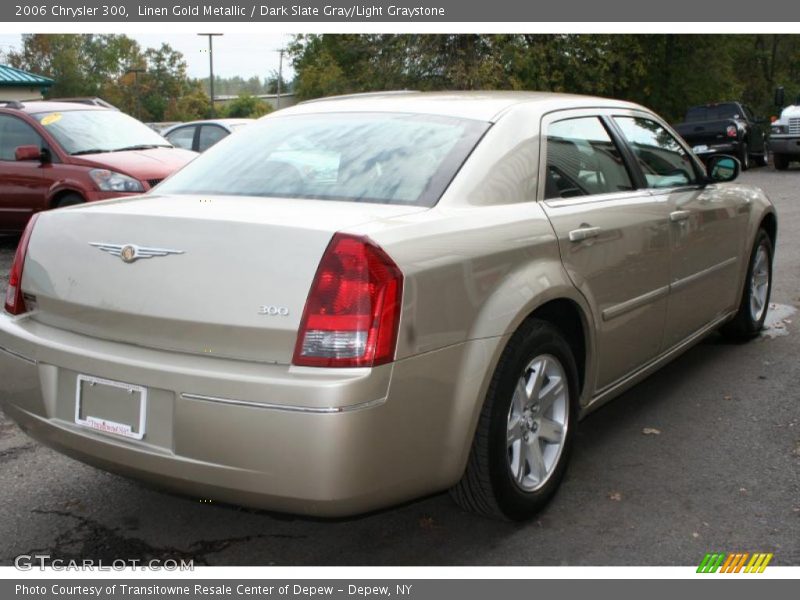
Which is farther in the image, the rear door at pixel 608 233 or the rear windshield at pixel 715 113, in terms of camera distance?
the rear windshield at pixel 715 113

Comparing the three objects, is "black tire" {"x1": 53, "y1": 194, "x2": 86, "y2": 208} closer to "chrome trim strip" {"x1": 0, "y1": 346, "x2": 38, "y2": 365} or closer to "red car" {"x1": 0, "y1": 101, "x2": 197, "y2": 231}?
"red car" {"x1": 0, "y1": 101, "x2": 197, "y2": 231}

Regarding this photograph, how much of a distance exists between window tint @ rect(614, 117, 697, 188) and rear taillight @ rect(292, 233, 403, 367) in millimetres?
2248

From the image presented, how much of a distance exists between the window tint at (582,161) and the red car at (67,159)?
19.6 feet

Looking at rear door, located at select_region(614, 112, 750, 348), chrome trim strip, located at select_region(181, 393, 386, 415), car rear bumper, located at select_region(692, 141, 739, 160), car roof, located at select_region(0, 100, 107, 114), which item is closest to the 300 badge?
chrome trim strip, located at select_region(181, 393, 386, 415)

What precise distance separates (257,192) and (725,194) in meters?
3.08

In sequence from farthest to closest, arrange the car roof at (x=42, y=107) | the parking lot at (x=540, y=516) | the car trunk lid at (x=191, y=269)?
the car roof at (x=42, y=107)
the parking lot at (x=540, y=516)
the car trunk lid at (x=191, y=269)

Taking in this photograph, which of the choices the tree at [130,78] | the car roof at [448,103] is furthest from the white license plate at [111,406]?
the tree at [130,78]

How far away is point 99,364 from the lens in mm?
3025

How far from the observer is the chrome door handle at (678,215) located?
4582 mm

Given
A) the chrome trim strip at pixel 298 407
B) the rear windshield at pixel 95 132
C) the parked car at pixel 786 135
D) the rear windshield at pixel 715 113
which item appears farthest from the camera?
the rear windshield at pixel 715 113

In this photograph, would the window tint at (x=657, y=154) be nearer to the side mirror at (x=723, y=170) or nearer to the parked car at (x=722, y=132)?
the side mirror at (x=723, y=170)

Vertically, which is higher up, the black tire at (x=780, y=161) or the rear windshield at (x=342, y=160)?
the rear windshield at (x=342, y=160)

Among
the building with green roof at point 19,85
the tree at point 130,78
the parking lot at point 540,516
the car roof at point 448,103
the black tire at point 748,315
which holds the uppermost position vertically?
the tree at point 130,78

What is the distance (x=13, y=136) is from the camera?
10.2 meters
